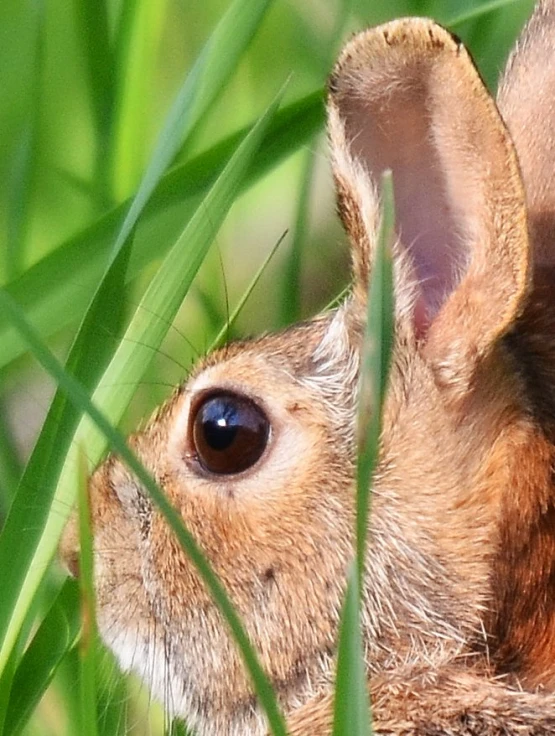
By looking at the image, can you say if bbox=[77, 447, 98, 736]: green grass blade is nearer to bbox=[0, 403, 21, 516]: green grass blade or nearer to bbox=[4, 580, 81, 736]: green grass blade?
bbox=[4, 580, 81, 736]: green grass blade

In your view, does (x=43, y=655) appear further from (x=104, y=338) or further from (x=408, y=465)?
(x=408, y=465)

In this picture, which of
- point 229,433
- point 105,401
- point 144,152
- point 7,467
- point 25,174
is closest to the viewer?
point 229,433

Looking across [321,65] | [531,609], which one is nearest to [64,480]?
[531,609]

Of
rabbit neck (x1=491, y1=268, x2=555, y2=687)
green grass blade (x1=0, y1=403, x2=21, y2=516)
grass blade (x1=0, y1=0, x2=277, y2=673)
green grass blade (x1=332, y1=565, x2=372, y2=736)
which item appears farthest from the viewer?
green grass blade (x1=0, y1=403, x2=21, y2=516)

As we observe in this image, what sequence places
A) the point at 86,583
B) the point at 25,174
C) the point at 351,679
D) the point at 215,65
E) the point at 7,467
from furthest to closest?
the point at 25,174 → the point at 7,467 → the point at 215,65 → the point at 86,583 → the point at 351,679

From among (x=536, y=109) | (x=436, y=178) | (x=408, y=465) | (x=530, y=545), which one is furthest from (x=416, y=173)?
(x=536, y=109)

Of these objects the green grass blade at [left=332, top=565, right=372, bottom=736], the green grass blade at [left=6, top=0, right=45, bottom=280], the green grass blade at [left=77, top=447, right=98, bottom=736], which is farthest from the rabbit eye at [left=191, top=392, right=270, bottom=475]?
the green grass blade at [left=6, top=0, right=45, bottom=280]

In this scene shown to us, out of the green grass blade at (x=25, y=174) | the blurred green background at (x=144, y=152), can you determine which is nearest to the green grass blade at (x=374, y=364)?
the blurred green background at (x=144, y=152)
